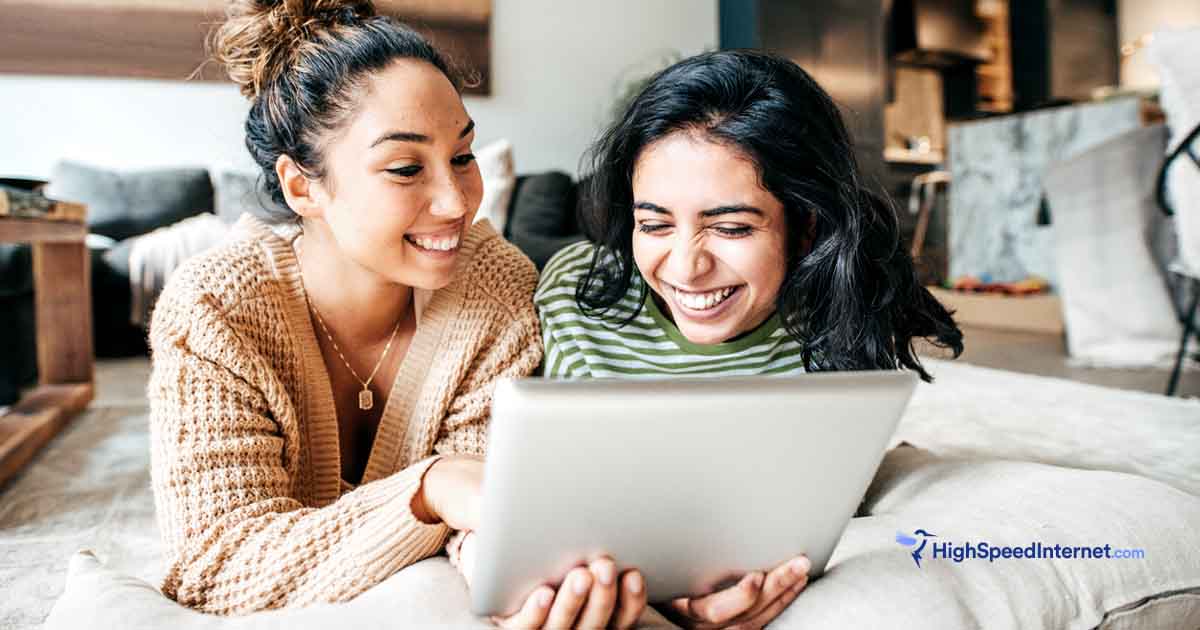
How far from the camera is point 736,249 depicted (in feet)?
3.36

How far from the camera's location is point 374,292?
115cm

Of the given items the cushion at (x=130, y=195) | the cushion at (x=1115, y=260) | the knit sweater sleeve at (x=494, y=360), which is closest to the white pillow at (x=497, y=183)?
the cushion at (x=130, y=195)

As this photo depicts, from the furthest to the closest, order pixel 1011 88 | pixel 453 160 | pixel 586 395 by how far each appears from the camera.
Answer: pixel 1011 88
pixel 453 160
pixel 586 395

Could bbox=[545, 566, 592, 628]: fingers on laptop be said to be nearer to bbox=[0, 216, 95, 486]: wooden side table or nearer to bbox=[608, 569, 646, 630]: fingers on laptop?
bbox=[608, 569, 646, 630]: fingers on laptop

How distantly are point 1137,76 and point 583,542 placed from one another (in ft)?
26.5

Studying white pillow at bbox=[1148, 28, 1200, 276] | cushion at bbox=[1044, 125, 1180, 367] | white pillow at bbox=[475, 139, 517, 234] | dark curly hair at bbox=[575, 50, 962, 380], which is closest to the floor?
cushion at bbox=[1044, 125, 1180, 367]

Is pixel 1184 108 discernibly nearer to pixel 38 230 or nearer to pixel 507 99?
pixel 38 230

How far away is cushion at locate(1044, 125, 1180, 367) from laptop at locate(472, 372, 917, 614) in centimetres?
279

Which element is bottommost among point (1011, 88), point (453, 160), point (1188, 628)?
point (1188, 628)

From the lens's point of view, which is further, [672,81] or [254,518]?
[672,81]

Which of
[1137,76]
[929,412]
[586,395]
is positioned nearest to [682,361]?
[586,395]

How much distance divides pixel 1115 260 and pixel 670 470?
3132 mm

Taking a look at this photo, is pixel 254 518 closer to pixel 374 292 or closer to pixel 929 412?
pixel 374 292

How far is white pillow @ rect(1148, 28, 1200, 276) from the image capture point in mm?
2164
